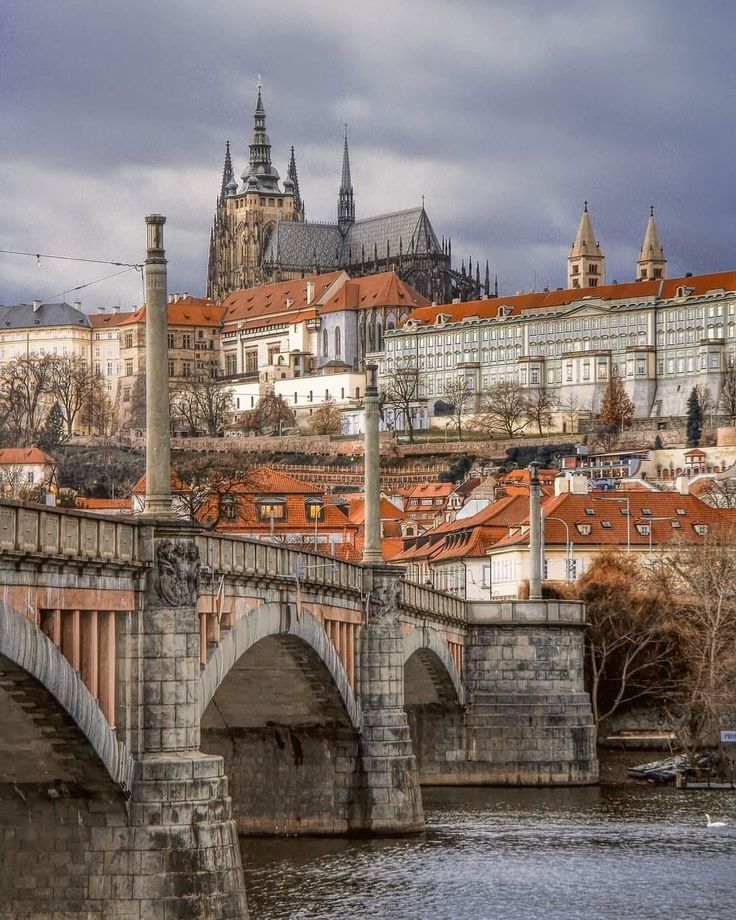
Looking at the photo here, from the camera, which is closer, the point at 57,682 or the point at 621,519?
the point at 57,682

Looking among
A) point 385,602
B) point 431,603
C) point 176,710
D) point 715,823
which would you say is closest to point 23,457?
point 431,603

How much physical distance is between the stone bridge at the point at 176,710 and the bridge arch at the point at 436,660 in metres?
1.26

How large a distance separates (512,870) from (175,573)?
1564 centimetres

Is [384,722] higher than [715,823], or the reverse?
[384,722]

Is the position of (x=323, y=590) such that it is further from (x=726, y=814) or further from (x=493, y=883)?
(x=726, y=814)

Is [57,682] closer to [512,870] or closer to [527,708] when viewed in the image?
[512,870]

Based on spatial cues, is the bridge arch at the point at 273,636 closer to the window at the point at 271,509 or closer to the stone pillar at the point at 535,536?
the stone pillar at the point at 535,536

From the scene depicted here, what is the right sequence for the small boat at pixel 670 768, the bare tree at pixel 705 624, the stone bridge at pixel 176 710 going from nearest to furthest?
the stone bridge at pixel 176 710 < the small boat at pixel 670 768 < the bare tree at pixel 705 624

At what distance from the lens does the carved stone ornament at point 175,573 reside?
29.4 metres

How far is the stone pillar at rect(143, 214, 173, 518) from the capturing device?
2966 cm

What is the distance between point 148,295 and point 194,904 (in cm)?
783

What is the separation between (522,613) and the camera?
62219mm

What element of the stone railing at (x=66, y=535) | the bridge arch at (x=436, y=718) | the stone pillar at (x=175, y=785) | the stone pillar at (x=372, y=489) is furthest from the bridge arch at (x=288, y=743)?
the bridge arch at (x=436, y=718)

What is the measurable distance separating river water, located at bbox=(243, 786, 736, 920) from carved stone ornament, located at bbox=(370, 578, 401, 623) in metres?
4.44
